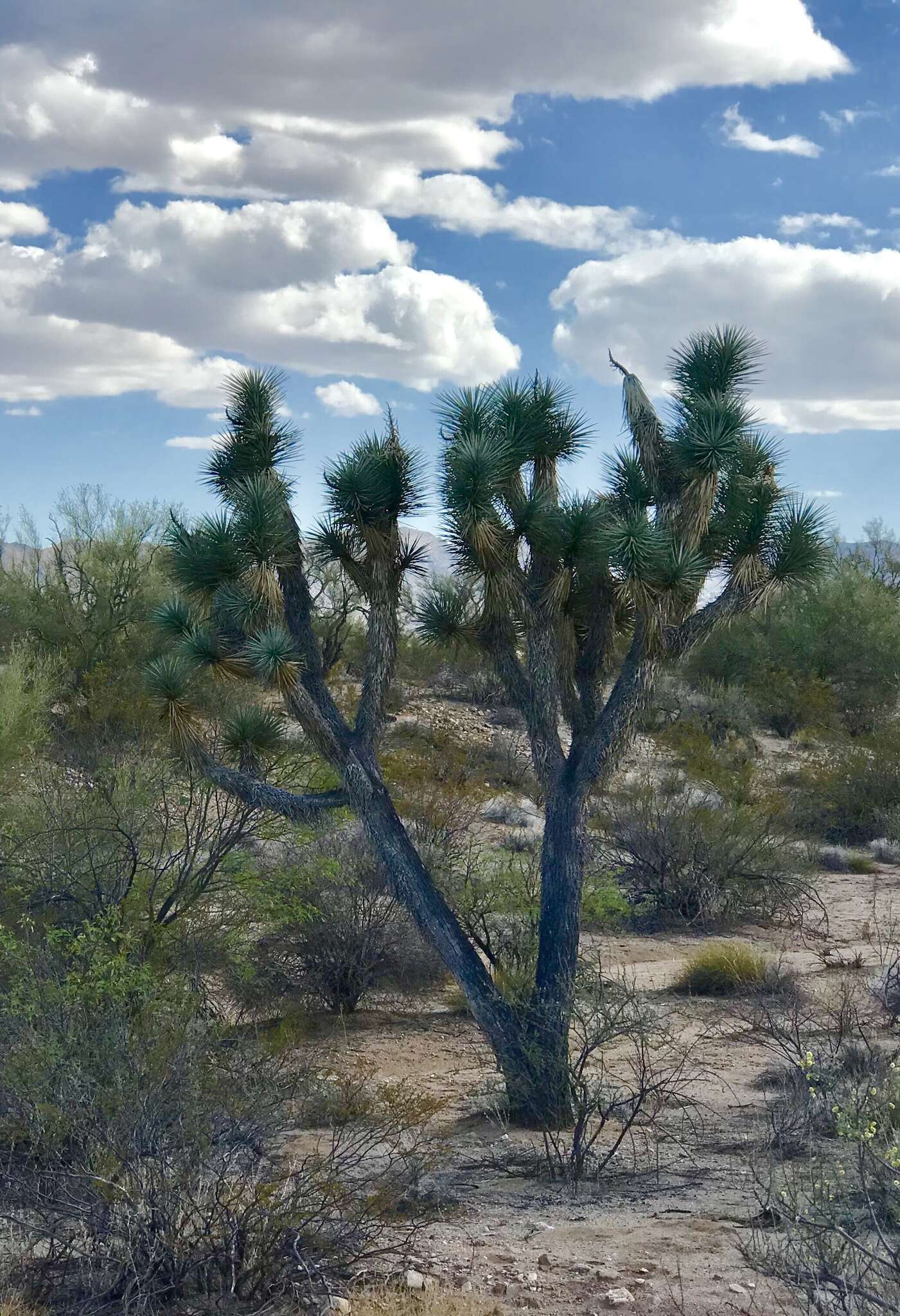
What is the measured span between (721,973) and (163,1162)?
8.11 m

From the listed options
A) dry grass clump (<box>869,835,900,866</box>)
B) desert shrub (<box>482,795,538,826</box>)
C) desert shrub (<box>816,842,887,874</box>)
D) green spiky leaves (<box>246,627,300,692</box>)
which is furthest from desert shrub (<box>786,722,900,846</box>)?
green spiky leaves (<box>246,627,300,692</box>)

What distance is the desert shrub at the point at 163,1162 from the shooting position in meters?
5.12

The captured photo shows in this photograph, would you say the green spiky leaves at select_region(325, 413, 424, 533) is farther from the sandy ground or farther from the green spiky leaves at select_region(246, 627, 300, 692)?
the sandy ground

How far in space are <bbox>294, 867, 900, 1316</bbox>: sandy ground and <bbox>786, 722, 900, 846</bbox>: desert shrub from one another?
33.7 feet

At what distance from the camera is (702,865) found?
1612cm

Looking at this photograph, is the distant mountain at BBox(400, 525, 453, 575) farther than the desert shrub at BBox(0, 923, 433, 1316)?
Yes

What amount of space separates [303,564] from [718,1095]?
5.17 m

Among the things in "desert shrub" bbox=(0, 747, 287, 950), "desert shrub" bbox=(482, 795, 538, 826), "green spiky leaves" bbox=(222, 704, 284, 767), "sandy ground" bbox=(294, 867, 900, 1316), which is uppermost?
"green spiky leaves" bbox=(222, 704, 284, 767)

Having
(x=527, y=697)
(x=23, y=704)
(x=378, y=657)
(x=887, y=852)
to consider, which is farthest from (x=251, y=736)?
(x=887, y=852)

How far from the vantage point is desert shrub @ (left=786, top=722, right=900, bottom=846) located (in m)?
20.8

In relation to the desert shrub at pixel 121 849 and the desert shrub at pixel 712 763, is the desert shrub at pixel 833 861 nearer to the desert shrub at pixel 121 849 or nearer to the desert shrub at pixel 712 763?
the desert shrub at pixel 712 763

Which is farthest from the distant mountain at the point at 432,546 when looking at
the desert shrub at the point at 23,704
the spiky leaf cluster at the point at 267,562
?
the desert shrub at the point at 23,704

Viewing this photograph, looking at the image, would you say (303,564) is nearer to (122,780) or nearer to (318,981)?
(122,780)

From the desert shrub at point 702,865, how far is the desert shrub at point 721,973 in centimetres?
304
